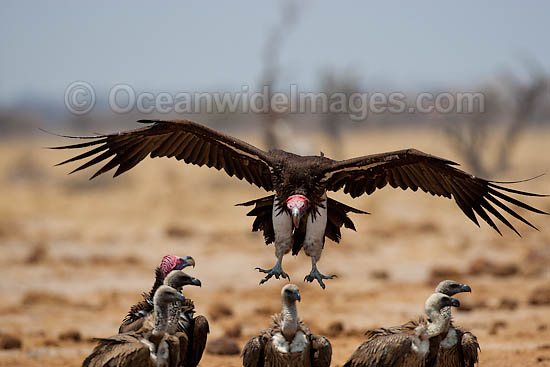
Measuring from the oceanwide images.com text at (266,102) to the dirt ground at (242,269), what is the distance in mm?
3690

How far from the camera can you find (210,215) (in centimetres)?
2916

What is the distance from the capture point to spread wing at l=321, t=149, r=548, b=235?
812cm

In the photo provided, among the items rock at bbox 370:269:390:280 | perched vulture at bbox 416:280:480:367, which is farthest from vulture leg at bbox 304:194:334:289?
rock at bbox 370:269:390:280

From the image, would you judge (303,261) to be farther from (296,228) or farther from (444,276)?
(296,228)

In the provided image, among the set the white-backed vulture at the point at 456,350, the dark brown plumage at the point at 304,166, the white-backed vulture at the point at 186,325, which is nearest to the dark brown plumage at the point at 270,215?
the dark brown plumage at the point at 304,166

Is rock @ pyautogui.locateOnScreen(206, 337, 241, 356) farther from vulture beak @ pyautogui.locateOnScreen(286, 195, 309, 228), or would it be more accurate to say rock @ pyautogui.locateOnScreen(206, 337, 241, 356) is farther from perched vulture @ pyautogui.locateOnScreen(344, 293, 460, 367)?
perched vulture @ pyautogui.locateOnScreen(344, 293, 460, 367)

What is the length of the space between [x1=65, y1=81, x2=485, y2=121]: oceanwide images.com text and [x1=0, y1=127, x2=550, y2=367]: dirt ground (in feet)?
12.1

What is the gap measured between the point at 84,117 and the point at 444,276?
63721mm

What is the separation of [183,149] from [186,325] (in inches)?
88.9

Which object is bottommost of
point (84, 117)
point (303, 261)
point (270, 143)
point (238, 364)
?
point (238, 364)

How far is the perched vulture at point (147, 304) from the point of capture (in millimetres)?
7730

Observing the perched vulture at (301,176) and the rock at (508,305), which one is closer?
the perched vulture at (301,176)

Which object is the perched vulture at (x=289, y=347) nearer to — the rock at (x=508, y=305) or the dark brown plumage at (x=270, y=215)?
the dark brown plumage at (x=270, y=215)

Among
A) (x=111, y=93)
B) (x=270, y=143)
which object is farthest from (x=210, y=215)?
(x=111, y=93)
